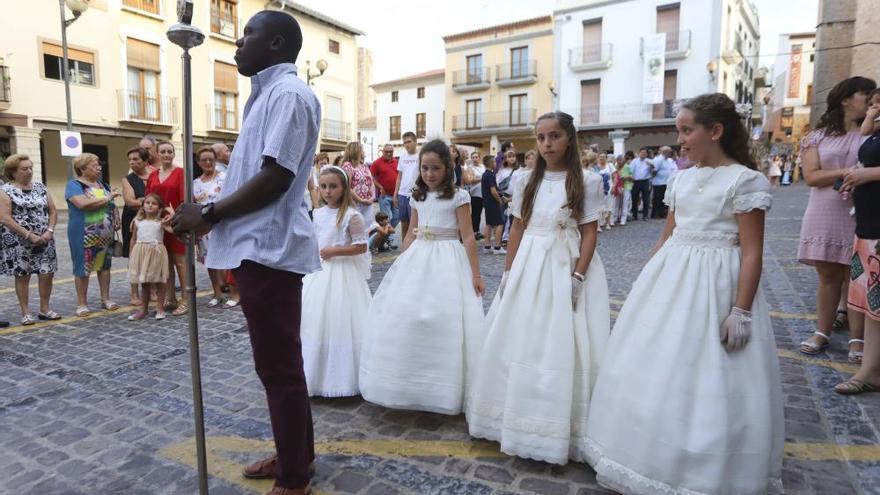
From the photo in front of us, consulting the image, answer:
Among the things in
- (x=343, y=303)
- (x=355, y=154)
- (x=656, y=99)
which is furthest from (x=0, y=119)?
(x=656, y=99)

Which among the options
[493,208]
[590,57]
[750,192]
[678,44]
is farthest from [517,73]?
[750,192]

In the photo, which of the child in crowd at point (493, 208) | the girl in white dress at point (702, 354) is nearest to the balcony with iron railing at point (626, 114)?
the child in crowd at point (493, 208)

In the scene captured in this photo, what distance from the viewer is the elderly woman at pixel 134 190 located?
19.6 feet

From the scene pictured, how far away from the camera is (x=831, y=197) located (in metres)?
4.12

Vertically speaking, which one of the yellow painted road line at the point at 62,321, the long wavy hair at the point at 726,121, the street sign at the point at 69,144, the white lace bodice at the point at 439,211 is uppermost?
the street sign at the point at 69,144

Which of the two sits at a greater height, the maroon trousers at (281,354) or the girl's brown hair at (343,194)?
the girl's brown hair at (343,194)

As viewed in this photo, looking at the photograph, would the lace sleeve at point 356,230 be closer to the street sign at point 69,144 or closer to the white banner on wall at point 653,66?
the street sign at point 69,144

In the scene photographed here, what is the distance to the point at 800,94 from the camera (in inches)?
2213

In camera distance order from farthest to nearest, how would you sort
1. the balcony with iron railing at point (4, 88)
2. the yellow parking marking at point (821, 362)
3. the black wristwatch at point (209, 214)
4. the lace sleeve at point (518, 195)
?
the balcony with iron railing at point (4, 88) → the yellow parking marking at point (821, 362) → the lace sleeve at point (518, 195) → the black wristwatch at point (209, 214)

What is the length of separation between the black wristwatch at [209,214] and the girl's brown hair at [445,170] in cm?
169

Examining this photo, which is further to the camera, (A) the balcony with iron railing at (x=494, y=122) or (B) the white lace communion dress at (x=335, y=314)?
(A) the balcony with iron railing at (x=494, y=122)

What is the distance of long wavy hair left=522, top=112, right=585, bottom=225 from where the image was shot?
9.66ft

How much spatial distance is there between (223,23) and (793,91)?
51.7 meters

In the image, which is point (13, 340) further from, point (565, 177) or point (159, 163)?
point (565, 177)
